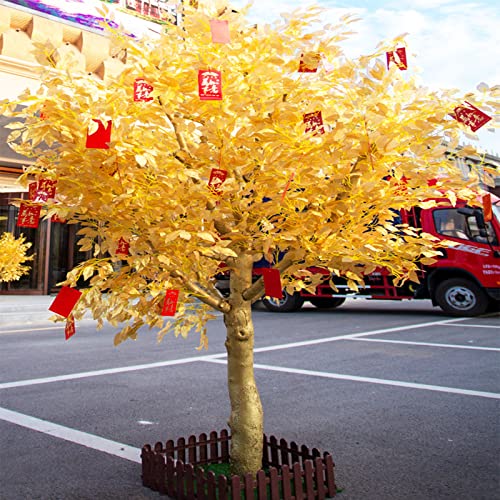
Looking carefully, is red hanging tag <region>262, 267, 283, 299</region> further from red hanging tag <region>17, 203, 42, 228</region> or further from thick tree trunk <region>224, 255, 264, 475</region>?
red hanging tag <region>17, 203, 42, 228</region>

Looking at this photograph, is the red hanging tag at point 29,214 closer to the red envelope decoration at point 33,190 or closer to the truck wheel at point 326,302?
the red envelope decoration at point 33,190

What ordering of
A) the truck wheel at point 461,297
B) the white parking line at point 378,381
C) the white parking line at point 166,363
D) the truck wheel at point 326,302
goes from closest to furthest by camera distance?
the white parking line at point 378,381 → the white parking line at point 166,363 → the truck wheel at point 461,297 → the truck wheel at point 326,302

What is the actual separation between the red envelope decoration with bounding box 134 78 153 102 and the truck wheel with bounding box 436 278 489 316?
1164 centimetres

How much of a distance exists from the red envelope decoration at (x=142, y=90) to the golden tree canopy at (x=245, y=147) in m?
0.02

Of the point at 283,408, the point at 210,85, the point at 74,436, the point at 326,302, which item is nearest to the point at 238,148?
the point at 210,85

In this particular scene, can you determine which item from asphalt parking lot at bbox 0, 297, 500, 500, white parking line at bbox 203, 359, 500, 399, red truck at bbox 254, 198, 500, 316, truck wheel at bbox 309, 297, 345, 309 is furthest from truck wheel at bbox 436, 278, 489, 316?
white parking line at bbox 203, 359, 500, 399

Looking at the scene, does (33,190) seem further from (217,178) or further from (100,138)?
(217,178)

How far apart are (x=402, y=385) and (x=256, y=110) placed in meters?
4.45

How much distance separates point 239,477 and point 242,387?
0.49 meters

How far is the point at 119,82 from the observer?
2703 mm

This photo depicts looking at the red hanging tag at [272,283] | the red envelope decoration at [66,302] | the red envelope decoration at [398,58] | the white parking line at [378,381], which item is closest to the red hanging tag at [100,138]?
the red envelope decoration at [66,302]

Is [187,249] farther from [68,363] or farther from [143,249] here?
[68,363]

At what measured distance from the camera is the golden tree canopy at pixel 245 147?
2426mm

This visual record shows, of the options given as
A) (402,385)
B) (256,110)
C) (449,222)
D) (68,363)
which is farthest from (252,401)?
(449,222)
